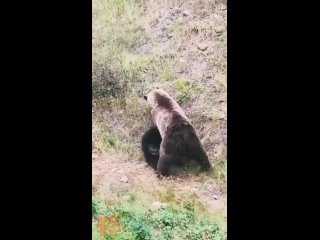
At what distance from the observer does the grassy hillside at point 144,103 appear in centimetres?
401

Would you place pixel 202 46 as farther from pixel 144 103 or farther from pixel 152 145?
pixel 152 145

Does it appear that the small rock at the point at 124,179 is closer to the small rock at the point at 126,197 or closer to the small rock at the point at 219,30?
the small rock at the point at 126,197

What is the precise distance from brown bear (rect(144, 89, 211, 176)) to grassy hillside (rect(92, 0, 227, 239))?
0.18 feet

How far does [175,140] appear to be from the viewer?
409 cm

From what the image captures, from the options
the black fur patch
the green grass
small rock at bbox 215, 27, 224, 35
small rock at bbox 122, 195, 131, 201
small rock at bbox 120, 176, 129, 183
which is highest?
small rock at bbox 215, 27, 224, 35

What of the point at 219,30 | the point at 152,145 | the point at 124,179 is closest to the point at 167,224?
the point at 124,179

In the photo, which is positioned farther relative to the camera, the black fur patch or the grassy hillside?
the black fur patch

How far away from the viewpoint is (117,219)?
4078 millimetres

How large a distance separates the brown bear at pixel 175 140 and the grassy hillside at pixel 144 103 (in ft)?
0.18

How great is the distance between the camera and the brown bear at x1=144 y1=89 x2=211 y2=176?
407 cm

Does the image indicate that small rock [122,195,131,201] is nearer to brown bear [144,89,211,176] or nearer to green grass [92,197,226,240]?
green grass [92,197,226,240]

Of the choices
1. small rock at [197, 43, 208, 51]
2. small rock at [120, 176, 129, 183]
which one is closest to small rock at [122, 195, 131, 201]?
small rock at [120, 176, 129, 183]

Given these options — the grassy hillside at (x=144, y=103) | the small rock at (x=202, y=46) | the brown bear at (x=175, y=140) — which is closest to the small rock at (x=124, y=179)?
the grassy hillside at (x=144, y=103)

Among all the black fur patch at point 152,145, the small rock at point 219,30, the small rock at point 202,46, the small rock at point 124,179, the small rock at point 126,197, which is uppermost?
the small rock at point 219,30
